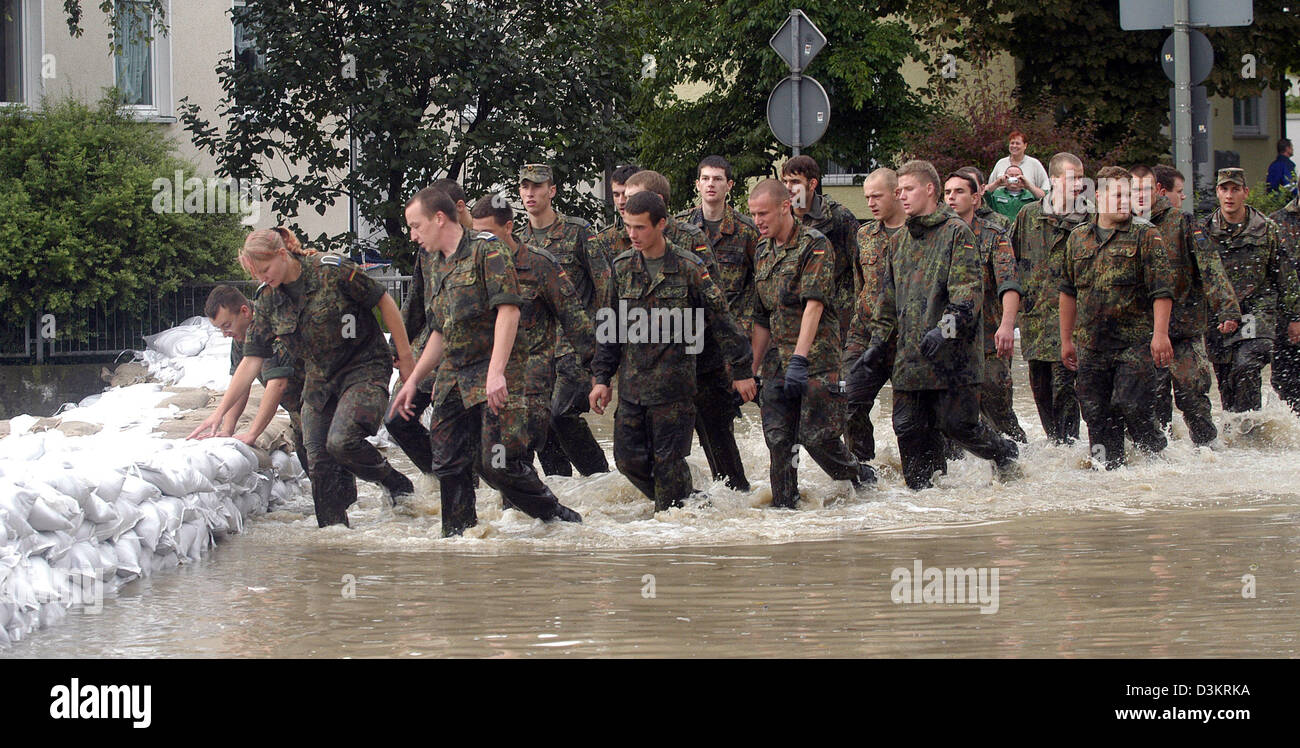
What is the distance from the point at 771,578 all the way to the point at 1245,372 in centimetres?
538

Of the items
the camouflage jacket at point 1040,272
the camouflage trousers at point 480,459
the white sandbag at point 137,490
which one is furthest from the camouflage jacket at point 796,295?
the white sandbag at point 137,490

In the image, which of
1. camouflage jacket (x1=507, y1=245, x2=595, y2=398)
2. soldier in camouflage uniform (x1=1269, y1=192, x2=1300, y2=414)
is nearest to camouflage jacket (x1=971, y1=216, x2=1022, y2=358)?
soldier in camouflage uniform (x1=1269, y1=192, x2=1300, y2=414)

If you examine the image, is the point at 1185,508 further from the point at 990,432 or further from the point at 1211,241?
the point at 1211,241

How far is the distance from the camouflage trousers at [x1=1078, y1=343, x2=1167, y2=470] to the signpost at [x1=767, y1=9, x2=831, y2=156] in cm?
350

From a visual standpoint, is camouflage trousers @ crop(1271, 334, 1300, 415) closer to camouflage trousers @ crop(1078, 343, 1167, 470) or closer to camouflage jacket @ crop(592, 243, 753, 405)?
camouflage trousers @ crop(1078, 343, 1167, 470)

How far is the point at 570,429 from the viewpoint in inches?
373

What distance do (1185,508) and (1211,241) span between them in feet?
8.10

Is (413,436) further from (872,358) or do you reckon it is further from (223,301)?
(872,358)

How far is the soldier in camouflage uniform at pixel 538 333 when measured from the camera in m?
7.77

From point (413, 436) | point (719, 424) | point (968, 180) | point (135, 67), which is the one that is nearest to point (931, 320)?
point (719, 424)

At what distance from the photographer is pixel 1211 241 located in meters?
10.3

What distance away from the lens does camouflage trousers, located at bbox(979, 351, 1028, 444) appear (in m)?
10.0
